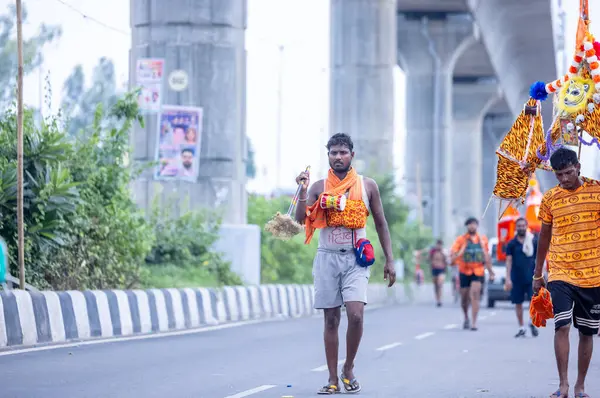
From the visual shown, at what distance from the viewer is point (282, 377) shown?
1328 cm

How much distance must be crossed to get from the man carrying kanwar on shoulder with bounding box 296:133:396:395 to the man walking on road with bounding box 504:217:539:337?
32.7 feet

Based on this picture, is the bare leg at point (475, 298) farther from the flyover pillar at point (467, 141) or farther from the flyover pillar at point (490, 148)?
the flyover pillar at point (490, 148)

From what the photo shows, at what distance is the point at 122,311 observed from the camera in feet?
62.0

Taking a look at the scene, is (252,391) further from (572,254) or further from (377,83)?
(377,83)

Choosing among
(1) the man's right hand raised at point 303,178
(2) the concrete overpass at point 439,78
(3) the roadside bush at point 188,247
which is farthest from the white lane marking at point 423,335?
(2) the concrete overpass at point 439,78

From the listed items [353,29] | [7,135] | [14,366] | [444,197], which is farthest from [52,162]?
[444,197]

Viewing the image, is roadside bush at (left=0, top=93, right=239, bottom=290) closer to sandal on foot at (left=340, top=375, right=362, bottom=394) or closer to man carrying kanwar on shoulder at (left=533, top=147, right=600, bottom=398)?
sandal on foot at (left=340, top=375, right=362, bottom=394)

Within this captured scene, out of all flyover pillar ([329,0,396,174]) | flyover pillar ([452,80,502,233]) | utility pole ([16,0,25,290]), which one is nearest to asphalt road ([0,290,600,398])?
utility pole ([16,0,25,290])

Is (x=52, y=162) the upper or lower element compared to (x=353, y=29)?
lower

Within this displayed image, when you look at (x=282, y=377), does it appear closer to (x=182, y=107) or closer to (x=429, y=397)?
(x=429, y=397)

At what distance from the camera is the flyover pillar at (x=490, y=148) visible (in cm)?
11412

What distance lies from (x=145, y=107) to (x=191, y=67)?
160 centimetres

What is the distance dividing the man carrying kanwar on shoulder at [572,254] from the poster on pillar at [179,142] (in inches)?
621

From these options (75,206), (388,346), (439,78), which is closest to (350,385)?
(388,346)
